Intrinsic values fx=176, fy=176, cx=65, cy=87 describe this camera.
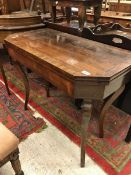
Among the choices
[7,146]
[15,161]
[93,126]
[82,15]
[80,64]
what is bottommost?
[93,126]

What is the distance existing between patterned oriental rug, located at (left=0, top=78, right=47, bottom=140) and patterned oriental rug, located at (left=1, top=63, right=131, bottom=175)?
0.11m

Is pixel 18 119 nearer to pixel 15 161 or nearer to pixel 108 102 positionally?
pixel 15 161

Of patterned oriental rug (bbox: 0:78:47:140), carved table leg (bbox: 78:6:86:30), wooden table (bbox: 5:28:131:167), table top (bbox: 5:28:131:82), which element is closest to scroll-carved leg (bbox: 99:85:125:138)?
wooden table (bbox: 5:28:131:167)

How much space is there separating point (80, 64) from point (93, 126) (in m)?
0.78

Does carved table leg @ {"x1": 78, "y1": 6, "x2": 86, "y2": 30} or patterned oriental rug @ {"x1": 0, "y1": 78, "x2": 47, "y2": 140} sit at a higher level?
carved table leg @ {"x1": 78, "y1": 6, "x2": 86, "y2": 30}

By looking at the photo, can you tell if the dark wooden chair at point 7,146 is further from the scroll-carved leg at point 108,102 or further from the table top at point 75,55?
the scroll-carved leg at point 108,102

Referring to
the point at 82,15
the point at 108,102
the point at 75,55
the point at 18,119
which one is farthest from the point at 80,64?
the point at 18,119

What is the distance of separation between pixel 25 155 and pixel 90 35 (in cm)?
108

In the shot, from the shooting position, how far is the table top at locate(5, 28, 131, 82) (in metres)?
0.92

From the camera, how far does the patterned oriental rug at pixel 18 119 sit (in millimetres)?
1555

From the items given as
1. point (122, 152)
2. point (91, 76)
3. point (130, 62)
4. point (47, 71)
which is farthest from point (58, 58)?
point (122, 152)

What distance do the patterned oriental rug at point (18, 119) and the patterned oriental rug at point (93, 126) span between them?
11cm

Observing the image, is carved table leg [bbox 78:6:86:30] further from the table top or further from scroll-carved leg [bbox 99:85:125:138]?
scroll-carved leg [bbox 99:85:125:138]

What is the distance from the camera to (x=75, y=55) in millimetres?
1133
